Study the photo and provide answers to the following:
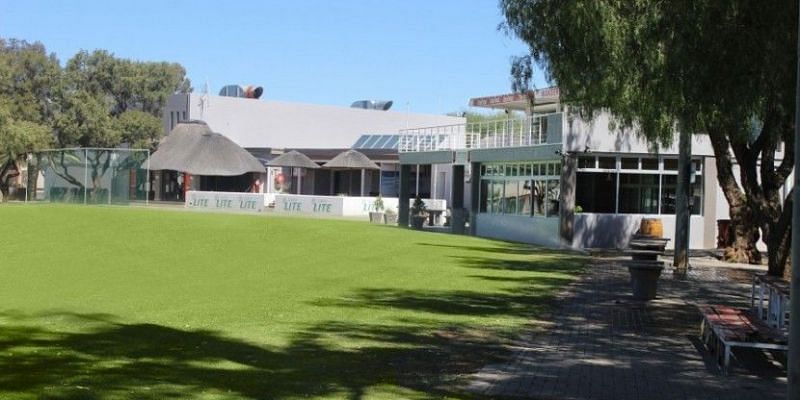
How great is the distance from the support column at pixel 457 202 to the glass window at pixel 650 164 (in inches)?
392

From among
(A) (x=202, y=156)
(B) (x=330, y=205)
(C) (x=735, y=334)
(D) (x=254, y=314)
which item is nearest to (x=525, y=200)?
(B) (x=330, y=205)

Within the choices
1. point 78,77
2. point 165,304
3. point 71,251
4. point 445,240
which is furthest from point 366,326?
point 78,77

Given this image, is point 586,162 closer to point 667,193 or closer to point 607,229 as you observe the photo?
point 607,229

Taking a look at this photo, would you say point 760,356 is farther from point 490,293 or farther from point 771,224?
point 771,224

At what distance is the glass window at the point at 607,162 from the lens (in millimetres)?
36844

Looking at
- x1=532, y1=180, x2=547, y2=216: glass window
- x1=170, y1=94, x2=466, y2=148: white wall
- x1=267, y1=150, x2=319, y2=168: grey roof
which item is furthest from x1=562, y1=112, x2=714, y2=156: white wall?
x1=170, y1=94, x2=466, y2=148: white wall

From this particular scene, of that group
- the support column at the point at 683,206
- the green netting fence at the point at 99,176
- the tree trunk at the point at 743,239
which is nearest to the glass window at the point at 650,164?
the tree trunk at the point at 743,239

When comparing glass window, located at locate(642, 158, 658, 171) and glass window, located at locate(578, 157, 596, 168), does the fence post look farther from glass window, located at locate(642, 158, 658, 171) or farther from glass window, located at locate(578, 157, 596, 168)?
glass window, located at locate(642, 158, 658, 171)

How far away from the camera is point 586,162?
36844 mm

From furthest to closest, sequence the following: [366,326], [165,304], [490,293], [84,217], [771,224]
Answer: [84,217] → [771,224] → [490,293] → [165,304] → [366,326]

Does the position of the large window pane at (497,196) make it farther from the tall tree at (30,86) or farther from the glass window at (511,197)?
the tall tree at (30,86)

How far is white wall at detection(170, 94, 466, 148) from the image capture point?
73.4 meters

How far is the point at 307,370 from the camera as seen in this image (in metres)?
10.5

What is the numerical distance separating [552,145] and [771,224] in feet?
51.7
